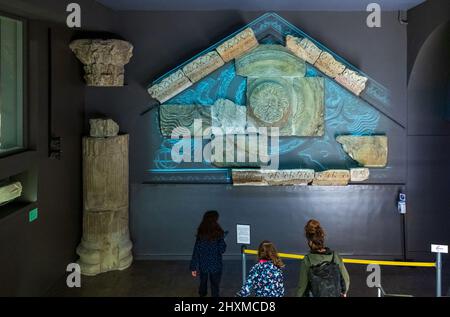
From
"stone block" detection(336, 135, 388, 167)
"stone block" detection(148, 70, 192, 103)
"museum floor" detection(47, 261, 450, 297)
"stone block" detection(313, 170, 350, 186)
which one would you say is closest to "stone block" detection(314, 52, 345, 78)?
"stone block" detection(336, 135, 388, 167)

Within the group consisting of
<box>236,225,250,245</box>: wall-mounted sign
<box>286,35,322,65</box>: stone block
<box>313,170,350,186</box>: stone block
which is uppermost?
<box>286,35,322,65</box>: stone block

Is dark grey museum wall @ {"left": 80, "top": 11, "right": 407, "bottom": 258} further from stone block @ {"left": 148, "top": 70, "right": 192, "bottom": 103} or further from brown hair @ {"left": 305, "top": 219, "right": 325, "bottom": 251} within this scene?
brown hair @ {"left": 305, "top": 219, "right": 325, "bottom": 251}

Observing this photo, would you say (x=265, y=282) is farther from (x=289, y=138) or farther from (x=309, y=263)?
(x=289, y=138)

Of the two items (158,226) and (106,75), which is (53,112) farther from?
(158,226)

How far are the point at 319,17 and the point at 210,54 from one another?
174 cm


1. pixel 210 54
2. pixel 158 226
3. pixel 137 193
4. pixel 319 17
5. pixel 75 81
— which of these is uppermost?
pixel 319 17

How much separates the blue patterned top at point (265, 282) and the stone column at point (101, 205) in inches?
129

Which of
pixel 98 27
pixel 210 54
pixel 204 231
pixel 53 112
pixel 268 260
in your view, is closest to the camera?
pixel 268 260

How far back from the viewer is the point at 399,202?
6406 millimetres

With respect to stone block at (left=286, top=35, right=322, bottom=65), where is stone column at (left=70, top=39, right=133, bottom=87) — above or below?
below

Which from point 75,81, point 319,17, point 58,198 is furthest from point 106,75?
point 319,17

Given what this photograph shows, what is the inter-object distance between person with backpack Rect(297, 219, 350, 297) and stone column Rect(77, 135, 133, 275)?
139 inches

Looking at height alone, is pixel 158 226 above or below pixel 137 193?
below

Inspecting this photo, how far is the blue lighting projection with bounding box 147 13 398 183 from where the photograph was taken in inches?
255
